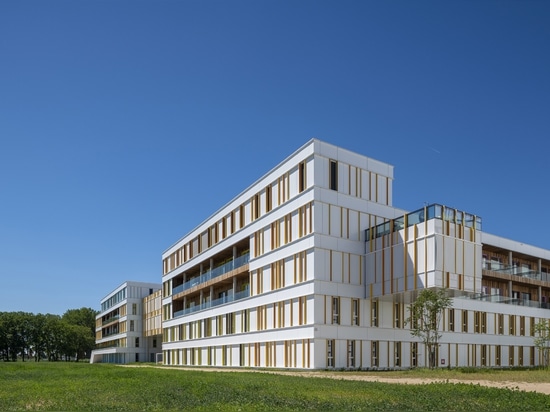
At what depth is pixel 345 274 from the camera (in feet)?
150

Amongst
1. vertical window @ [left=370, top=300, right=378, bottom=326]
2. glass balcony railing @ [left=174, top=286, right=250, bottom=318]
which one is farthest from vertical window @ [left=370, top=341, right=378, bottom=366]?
glass balcony railing @ [left=174, top=286, right=250, bottom=318]

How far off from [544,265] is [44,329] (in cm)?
10939

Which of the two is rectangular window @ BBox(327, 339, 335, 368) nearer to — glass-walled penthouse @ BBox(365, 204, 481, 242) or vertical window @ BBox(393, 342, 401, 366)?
vertical window @ BBox(393, 342, 401, 366)

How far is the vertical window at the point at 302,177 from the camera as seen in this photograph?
46.5 metres

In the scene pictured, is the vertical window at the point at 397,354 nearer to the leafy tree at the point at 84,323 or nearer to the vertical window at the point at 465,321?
the vertical window at the point at 465,321

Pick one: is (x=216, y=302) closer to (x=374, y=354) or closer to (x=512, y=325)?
(x=374, y=354)

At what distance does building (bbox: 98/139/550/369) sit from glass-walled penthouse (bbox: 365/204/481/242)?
0.35 feet

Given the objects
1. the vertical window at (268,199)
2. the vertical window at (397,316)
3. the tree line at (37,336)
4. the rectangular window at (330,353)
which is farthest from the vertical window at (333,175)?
the tree line at (37,336)

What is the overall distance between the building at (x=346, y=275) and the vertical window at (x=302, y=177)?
10 cm

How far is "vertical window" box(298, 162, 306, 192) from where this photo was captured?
46531 mm

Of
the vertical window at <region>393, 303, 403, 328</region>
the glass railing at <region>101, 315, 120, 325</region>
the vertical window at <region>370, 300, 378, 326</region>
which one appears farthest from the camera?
the glass railing at <region>101, 315, 120, 325</region>

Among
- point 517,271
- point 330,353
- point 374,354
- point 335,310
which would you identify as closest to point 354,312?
point 335,310

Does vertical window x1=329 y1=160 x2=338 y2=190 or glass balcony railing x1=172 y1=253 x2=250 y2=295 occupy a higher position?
vertical window x1=329 y1=160 x2=338 y2=190

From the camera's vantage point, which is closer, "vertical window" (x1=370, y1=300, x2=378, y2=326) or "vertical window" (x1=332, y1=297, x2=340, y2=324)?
"vertical window" (x1=332, y1=297, x2=340, y2=324)
